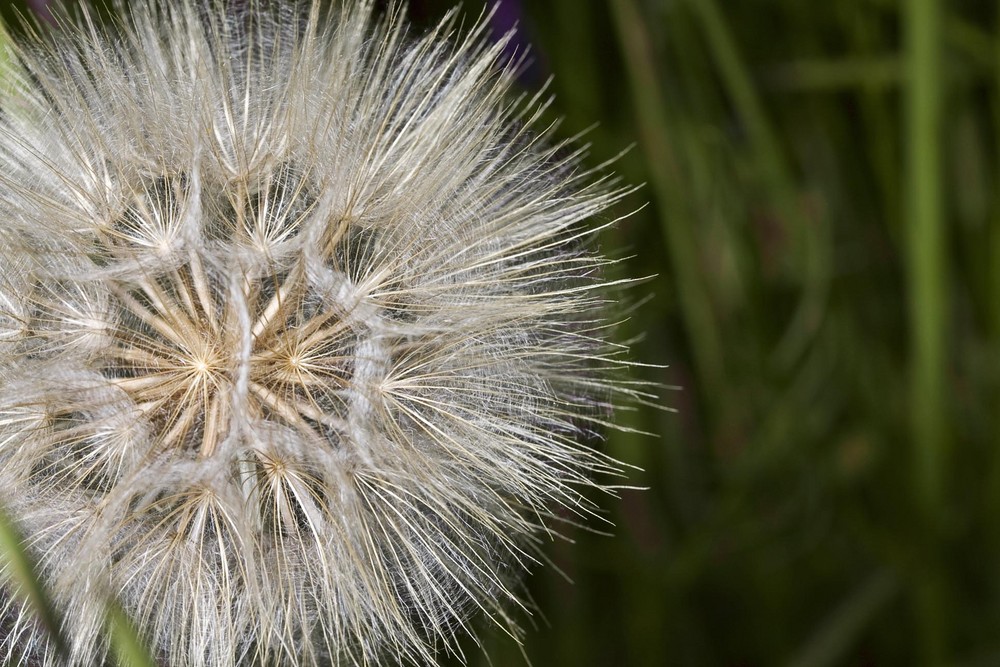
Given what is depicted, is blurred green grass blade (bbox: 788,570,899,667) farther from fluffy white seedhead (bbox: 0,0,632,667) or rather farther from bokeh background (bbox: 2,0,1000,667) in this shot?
fluffy white seedhead (bbox: 0,0,632,667)

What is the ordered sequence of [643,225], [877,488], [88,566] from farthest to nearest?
[877,488] → [643,225] → [88,566]

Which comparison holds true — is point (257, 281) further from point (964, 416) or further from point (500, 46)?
point (964, 416)

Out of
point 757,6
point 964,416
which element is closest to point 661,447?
point 964,416

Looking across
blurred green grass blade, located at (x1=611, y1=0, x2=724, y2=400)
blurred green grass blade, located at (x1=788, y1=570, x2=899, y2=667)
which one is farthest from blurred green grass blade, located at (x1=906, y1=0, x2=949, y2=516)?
blurred green grass blade, located at (x1=611, y1=0, x2=724, y2=400)

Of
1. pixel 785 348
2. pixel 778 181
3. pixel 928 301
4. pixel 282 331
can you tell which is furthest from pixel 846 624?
pixel 282 331

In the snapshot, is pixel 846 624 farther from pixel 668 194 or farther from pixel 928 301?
pixel 668 194
